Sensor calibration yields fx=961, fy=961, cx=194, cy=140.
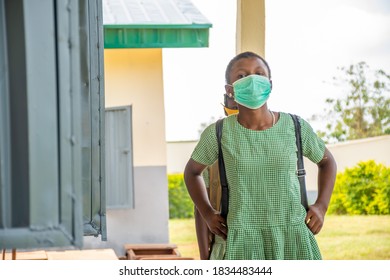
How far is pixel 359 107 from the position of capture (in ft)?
22.2

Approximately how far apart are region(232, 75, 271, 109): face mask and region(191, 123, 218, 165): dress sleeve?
0.15 meters

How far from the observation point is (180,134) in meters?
7.16

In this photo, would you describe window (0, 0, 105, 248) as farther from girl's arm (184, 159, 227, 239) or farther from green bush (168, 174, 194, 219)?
green bush (168, 174, 194, 219)

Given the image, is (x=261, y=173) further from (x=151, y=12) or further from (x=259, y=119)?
(x=151, y=12)

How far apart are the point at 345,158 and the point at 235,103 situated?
274 cm

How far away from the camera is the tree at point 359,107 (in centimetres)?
589

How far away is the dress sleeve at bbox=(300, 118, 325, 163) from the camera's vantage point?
339 cm

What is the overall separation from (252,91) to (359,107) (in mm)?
3552

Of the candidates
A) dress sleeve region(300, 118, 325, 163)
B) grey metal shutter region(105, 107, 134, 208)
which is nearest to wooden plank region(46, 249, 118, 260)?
grey metal shutter region(105, 107, 134, 208)

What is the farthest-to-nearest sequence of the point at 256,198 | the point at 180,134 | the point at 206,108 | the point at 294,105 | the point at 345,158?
the point at 180,134, the point at 206,108, the point at 345,158, the point at 294,105, the point at 256,198

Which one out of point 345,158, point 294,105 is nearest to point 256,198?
point 294,105

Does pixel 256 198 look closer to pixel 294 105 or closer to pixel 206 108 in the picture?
pixel 294 105

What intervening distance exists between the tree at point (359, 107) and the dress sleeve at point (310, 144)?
2.21 metres

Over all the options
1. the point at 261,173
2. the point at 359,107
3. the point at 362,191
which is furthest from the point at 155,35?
the point at 261,173
